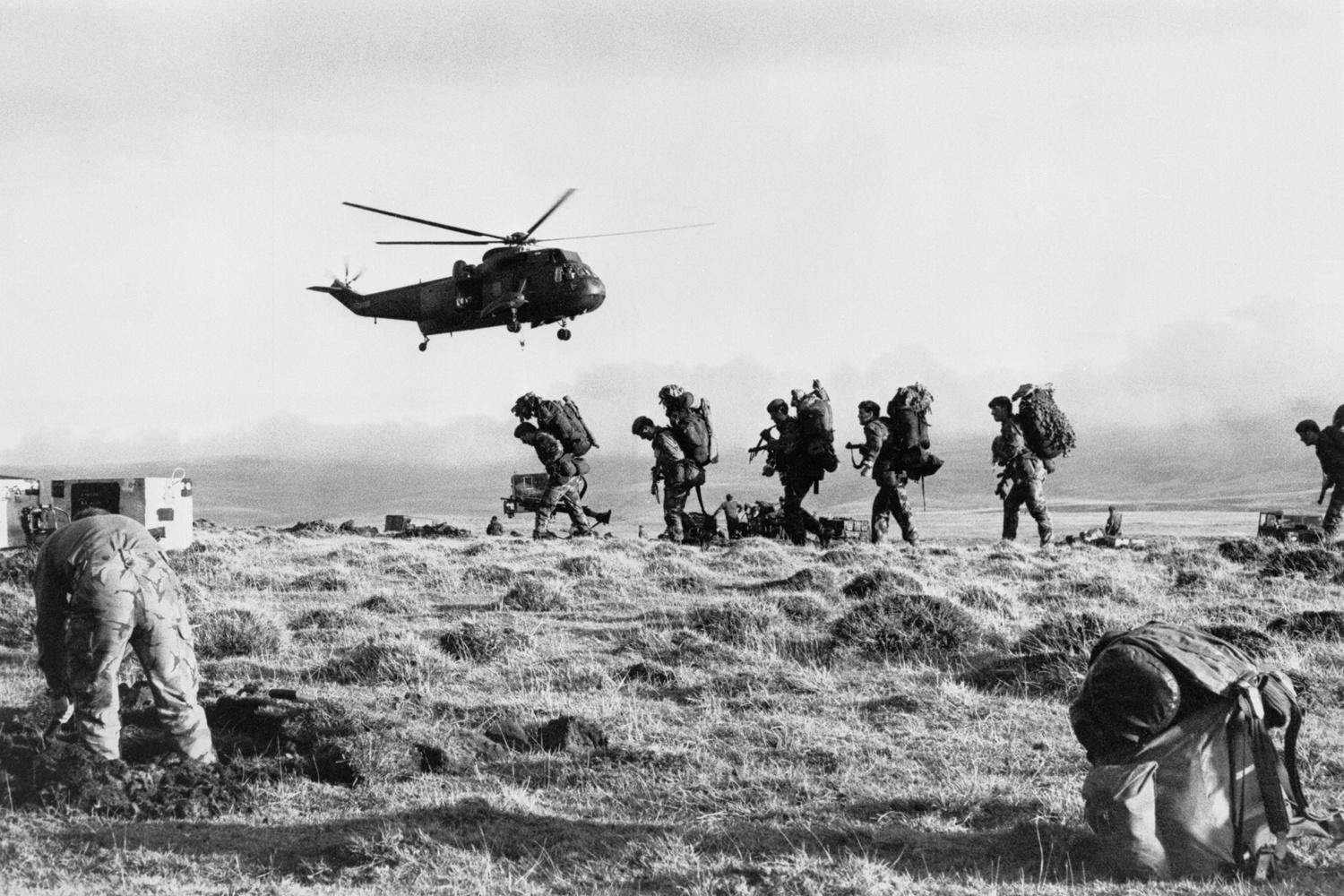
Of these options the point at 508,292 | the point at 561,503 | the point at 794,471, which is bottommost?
the point at 561,503


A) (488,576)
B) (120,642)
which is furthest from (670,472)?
(120,642)

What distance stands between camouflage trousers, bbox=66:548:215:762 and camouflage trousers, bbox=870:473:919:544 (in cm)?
1541

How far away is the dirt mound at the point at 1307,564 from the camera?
1529 centimetres

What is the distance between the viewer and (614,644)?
1072cm

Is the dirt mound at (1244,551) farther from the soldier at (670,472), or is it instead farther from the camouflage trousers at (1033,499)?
the soldier at (670,472)

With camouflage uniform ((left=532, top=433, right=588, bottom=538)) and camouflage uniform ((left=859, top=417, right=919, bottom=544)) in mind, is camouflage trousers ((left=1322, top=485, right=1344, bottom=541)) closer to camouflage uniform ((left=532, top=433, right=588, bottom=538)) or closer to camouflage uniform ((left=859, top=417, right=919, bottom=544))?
camouflage uniform ((left=859, top=417, right=919, bottom=544))

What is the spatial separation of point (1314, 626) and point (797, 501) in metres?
11.5

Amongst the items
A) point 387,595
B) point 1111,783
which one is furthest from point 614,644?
point 1111,783

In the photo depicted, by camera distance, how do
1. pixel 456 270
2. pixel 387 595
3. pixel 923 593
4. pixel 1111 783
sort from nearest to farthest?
pixel 1111 783 < pixel 923 593 < pixel 387 595 < pixel 456 270

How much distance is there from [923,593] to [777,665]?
2529 mm

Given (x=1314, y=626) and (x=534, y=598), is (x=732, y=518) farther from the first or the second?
(x=1314, y=626)

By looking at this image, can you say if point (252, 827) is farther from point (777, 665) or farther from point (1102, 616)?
point (1102, 616)

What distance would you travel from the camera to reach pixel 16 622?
36.5 ft

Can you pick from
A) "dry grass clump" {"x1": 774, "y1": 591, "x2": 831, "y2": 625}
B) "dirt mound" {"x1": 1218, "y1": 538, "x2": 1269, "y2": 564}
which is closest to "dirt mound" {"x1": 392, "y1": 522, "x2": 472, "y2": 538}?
"dry grass clump" {"x1": 774, "y1": 591, "x2": 831, "y2": 625}
